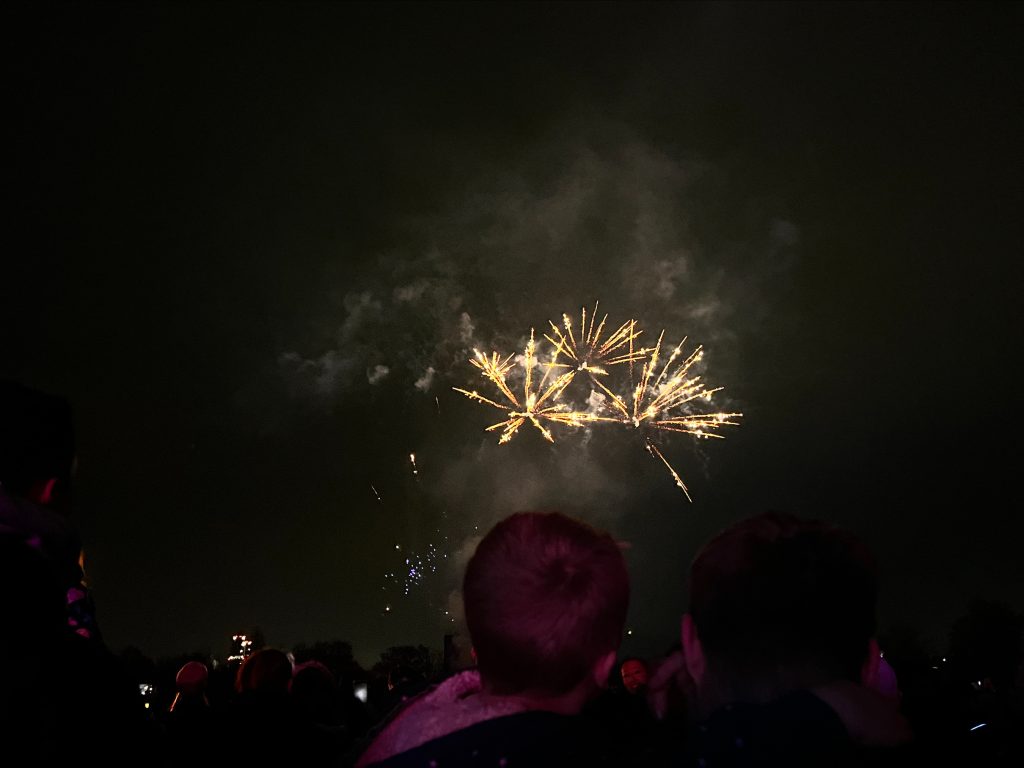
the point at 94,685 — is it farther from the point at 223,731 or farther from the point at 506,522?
the point at 223,731

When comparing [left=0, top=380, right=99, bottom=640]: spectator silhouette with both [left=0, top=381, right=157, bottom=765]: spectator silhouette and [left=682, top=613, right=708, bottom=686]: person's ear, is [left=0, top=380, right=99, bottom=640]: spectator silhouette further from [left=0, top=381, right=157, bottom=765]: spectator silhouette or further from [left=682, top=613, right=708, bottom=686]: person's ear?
[left=682, top=613, right=708, bottom=686]: person's ear

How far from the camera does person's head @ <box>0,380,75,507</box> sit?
8.64 feet

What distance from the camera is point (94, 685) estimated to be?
211 cm

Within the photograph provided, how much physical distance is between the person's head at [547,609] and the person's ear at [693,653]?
240 mm

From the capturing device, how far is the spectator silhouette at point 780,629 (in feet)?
6.91

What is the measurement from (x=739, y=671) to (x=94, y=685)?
1920 mm

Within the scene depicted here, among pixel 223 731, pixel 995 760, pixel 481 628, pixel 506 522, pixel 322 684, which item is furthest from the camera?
pixel 322 684

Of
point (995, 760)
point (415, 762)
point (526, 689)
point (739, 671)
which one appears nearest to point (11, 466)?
point (415, 762)

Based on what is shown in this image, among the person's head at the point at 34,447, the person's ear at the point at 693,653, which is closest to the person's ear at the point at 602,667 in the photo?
the person's ear at the point at 693,653

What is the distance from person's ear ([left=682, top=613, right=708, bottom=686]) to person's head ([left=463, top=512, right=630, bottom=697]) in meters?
0.24

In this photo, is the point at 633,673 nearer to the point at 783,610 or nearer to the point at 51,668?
the point at 783,610

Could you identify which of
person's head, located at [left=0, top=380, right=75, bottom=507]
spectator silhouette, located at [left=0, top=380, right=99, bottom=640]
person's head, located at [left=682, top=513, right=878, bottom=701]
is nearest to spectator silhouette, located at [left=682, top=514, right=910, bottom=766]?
person's head, located at [left=682, top=513, right=878, bottom=701]

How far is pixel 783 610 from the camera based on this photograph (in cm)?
235

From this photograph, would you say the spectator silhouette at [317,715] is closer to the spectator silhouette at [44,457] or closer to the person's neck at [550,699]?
the spectator silhouette at [44,457]
